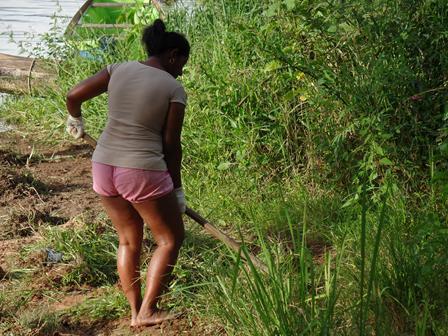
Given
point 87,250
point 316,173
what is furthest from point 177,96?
point 316,173

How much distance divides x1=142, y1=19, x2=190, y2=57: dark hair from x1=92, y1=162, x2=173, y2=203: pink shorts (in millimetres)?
604

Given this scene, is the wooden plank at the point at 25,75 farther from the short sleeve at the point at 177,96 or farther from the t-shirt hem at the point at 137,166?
the short sleeve at the point at 177,96

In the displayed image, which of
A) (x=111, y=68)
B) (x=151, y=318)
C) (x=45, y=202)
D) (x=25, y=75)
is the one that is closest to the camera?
(x=111, y=68)

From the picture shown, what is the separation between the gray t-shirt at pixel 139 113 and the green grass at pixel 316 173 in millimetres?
656

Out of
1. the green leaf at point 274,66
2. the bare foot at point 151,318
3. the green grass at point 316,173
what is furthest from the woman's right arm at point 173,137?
the green leaf at point 274,66

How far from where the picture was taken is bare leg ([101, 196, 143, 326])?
479 cm

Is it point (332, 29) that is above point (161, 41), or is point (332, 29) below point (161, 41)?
below

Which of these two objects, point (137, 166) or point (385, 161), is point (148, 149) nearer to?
point (137, 166)

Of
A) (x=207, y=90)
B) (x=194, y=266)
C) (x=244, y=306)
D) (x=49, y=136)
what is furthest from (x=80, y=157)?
(x=244, y=306)

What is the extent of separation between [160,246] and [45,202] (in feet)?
8.99

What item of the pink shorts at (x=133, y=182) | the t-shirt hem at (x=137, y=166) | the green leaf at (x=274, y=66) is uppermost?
the t-shirt hem at (x=137, y=166)

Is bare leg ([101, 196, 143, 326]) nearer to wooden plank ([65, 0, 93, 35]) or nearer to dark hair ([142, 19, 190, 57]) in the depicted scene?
Answer: dark hair ([142, 19, 190, 57])

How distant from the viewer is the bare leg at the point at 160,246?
183 inches

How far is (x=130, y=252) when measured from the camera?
16.0ft
